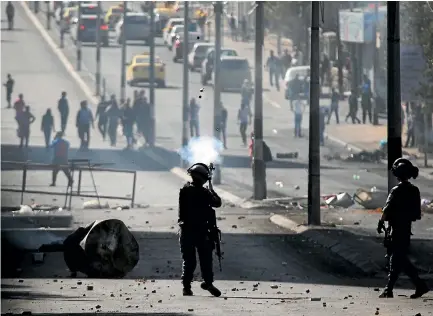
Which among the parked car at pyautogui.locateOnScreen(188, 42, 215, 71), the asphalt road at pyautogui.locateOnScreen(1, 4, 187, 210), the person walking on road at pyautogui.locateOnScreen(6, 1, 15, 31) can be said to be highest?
the person walking on road at pyautogui.locateOnScreen(6, 1, 15, 31)

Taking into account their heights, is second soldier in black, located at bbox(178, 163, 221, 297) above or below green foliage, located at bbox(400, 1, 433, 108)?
below

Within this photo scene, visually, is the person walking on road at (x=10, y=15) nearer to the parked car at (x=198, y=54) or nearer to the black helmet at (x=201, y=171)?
the parked car at (x=198, y=54)

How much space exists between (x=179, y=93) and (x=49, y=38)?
15.8 m

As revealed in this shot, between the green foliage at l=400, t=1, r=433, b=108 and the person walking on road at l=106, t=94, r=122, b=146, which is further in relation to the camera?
the person walking on road at l=106, t=94, r=122, b=146

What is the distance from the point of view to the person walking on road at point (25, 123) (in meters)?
49.4

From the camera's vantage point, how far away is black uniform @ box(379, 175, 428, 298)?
16875 mm

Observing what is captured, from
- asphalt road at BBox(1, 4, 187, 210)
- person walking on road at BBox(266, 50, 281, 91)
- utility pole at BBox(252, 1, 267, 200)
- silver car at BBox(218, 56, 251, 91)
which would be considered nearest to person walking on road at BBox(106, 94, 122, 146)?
asphalt road at BBox(1, 4, 187, 210)

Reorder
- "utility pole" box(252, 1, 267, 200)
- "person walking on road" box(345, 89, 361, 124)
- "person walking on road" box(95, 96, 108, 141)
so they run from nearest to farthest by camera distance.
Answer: "utility pole" box(252, 1, 267, 200)
"person walking on road" box(95, 96, 108, 141)
"person walking on road" box(345, 89, 361, 124)

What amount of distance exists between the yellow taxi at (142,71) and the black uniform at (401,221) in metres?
52.0

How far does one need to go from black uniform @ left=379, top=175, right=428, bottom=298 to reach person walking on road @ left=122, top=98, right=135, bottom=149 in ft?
113

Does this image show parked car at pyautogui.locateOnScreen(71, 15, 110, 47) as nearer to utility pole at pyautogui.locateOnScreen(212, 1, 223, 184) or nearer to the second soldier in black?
utility pole at pyautogui.locateOnScreen(212, 1, 223, 184)

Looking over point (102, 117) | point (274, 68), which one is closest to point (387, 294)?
point (102, 117)

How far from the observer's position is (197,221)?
17.2m

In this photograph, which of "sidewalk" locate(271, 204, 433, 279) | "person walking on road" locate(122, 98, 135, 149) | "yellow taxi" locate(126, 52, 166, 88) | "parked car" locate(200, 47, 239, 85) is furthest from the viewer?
"yellow taxi" locate(126, 52, 166, 88)
